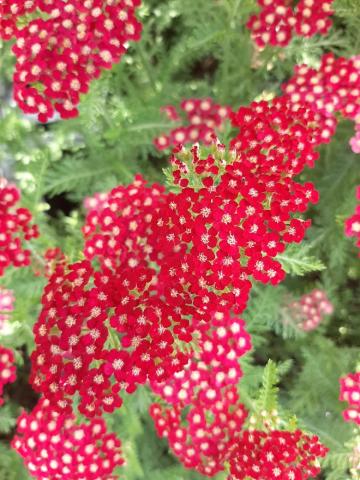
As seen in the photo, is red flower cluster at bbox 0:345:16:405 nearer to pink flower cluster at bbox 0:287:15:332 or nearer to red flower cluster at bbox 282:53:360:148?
pink flower cluster at bbox 0:287:15:332

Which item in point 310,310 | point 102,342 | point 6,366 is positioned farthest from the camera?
point 310,310

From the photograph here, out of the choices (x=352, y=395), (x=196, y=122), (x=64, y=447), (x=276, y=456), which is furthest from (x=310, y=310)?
(x=64, y=447)

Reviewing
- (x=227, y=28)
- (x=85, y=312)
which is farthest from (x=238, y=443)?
(x=227, y=28)

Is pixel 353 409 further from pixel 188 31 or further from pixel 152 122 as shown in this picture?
pixel 188 31

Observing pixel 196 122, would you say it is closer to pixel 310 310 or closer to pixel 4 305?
pixel 310 310

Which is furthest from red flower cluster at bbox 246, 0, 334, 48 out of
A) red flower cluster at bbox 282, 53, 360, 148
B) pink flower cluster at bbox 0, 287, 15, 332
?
pink flower cluster at bbox 0, 287, 15, 332

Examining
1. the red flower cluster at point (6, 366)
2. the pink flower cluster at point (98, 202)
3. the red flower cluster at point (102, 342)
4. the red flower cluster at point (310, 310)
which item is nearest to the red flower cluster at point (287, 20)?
the pink flower cluster at point (98, 202)
